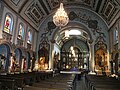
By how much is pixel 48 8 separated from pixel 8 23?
6854 millimetres

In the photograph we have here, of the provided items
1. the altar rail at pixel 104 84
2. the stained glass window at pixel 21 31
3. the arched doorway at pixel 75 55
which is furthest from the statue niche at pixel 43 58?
the arched doorway at pixel 75 55

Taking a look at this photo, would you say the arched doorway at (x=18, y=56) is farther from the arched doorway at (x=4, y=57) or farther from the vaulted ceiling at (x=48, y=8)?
the vaulted ceiling at (x=48, y=8)

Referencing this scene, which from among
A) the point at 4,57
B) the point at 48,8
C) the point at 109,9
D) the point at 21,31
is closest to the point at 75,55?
the point at 48,8

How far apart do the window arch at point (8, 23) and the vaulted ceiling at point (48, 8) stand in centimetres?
86

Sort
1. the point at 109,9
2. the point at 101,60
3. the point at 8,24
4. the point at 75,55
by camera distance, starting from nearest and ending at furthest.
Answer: the point at 8,24 → the point at 109,9 → the point at 101,60 → the point at 75,55

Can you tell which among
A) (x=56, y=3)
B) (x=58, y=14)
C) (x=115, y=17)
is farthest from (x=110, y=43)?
(x=58, y=14)

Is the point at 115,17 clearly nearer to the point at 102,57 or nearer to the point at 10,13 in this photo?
the point at 102,57

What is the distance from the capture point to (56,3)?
58.8 ft

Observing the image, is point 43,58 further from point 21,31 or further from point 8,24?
point 8,24

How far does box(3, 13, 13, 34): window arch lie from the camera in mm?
12920

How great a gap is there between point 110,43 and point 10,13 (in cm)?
1296

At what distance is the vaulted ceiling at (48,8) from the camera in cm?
1460

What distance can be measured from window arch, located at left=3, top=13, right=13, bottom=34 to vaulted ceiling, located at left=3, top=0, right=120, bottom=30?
0.86 metres

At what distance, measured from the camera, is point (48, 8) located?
18562mm
